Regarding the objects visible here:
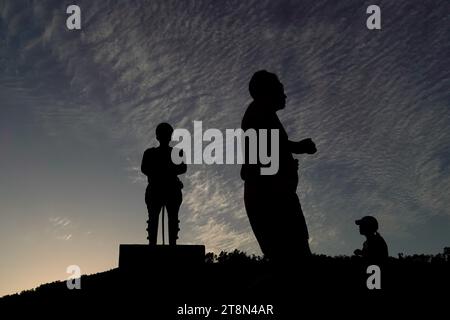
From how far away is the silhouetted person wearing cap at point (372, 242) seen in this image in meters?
8.20

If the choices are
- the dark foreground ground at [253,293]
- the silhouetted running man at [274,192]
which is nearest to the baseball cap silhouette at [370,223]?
the dark foreground ground at [253,293]

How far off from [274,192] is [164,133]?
6.81 metres

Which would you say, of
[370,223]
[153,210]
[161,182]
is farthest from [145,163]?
[370,223]

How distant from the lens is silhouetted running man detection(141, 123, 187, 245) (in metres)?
11.2

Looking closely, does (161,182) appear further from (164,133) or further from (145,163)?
(164,133)

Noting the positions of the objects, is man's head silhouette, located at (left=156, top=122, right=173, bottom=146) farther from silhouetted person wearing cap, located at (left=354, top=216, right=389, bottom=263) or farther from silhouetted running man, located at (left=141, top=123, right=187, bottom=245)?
silhouetted person wearing cap, located at (left=354, top=216, right=389, bottom=263)

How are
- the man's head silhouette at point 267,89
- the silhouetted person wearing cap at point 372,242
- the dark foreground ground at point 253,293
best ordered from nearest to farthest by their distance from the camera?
1. the dark foreground ground at point 253,293
2. the man's head silhouette at point 267,89
3. the silhouetted person wearing cap at point 372,242

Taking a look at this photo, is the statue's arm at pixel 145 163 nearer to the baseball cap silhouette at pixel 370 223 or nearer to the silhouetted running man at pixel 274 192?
the baseball cap silhouette at pixel 370 223

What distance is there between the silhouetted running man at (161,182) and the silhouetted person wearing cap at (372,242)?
4429 mm

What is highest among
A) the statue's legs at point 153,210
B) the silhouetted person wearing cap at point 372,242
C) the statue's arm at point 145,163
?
the statue's arm at point 145,163

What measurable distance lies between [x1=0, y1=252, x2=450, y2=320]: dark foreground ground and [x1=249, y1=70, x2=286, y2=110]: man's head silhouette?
160 cm
